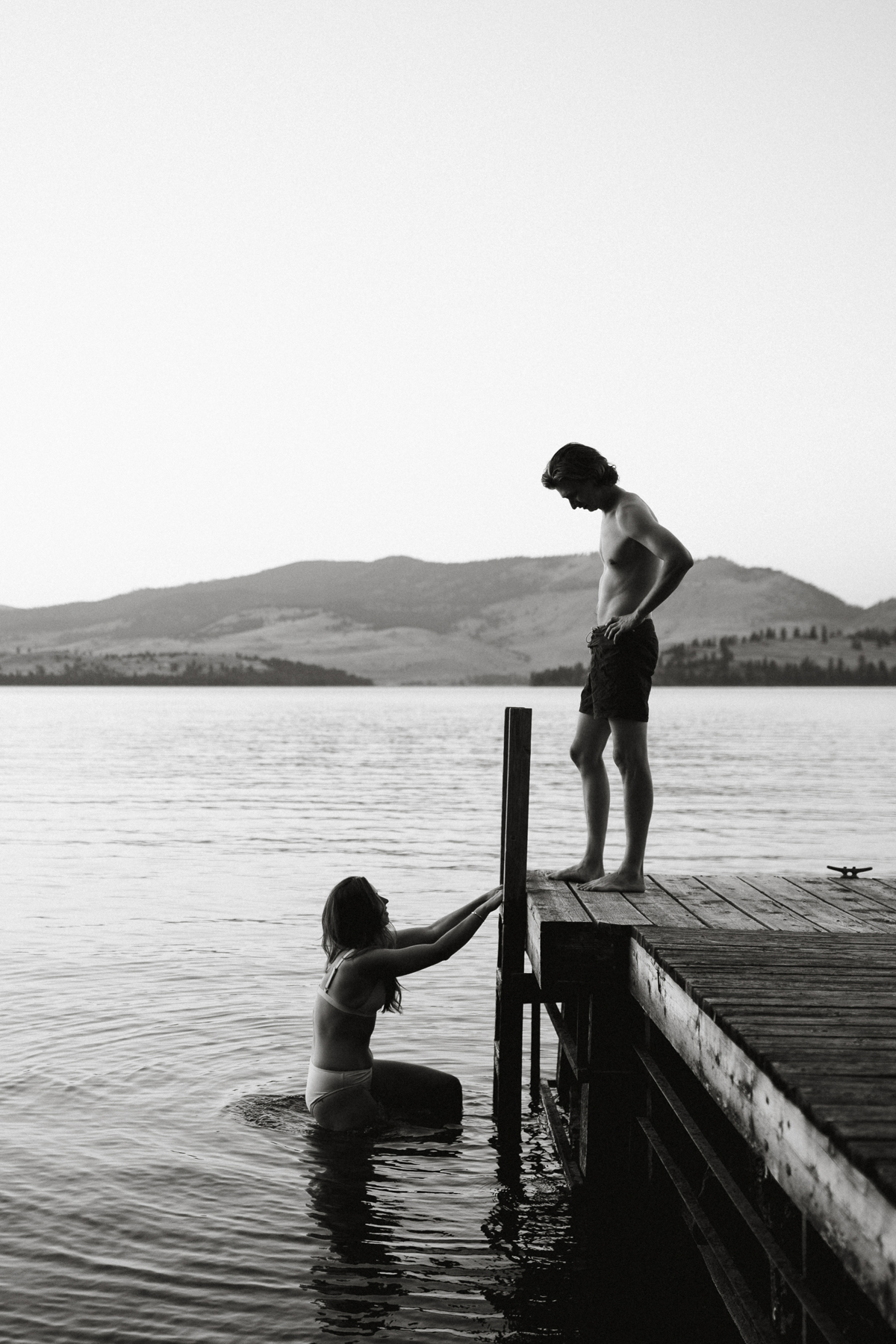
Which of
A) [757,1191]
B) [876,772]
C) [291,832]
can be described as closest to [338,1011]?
[757,1191]

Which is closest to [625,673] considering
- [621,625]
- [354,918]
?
[621,625]

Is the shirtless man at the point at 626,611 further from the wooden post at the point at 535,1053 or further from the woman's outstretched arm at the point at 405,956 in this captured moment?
the wooden post at the point at 535,1053

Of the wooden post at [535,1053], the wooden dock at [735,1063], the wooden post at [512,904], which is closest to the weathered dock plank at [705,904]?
the wooden dock at [735,1063]

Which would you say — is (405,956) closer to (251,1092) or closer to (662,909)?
(662,909)

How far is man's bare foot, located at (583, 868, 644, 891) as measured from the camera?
25.1 ft

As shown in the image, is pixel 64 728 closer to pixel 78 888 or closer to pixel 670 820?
pixel 670 820

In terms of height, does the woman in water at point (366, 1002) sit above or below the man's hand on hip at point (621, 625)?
below

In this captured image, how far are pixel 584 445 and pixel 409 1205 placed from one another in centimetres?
428

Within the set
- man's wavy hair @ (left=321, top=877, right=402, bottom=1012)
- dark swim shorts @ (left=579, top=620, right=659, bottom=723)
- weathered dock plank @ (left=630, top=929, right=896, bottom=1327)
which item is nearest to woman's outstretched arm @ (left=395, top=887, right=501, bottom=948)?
man's wavy hair @ (left=321, top=877, right=402, bottom=1012)

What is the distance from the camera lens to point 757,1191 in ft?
18.9

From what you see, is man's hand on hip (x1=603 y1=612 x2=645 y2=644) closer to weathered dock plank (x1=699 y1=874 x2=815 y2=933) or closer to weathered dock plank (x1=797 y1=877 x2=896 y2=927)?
weathered dock plank (x1=699 y1=874 x2=815 y2=933)

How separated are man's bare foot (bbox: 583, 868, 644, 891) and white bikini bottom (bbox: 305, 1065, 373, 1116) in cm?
182

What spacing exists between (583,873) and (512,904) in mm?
641

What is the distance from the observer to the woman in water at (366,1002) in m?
7.34
